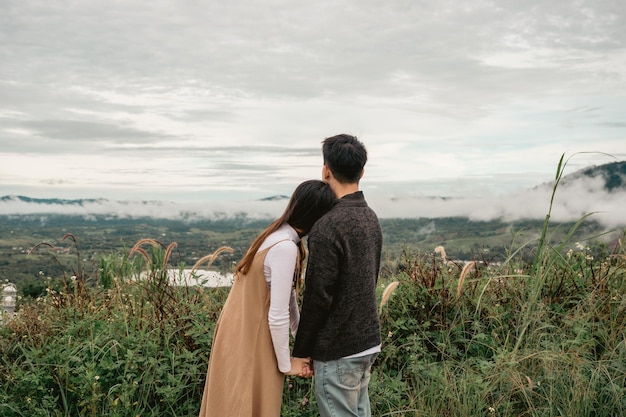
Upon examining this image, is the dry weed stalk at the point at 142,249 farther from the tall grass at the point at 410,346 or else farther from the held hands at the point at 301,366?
the held hands at the point at 301,366

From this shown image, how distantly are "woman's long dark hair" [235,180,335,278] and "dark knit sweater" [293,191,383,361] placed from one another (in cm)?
7

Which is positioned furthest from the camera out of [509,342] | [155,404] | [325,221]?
[509,342]

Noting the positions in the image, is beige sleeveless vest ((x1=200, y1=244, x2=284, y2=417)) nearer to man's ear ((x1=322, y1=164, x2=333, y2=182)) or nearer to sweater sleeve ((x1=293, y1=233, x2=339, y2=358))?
sweater sleeve ((x1=293, y1=233, x2=339, y2=358))

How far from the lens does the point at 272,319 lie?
9.70 feet

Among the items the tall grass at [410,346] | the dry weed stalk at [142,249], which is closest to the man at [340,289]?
the tall grass at [410,346]

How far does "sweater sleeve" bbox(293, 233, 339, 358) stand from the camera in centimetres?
289

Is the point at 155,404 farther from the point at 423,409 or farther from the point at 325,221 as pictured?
the point at 325,221

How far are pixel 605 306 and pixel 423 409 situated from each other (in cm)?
231

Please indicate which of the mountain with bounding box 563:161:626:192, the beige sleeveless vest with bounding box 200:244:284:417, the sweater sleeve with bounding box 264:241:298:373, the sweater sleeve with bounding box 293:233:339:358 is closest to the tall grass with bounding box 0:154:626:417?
the beige sleeveless vest with bounding box 200:244:284:417

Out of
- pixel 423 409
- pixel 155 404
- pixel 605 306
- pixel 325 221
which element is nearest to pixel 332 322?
pixel 325 221

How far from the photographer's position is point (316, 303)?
2943 mm

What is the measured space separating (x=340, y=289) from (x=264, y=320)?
18.7 inches

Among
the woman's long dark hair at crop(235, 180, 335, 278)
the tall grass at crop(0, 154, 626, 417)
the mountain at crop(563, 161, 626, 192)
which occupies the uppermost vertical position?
the mountain at crop(563, 161, 626, 192)

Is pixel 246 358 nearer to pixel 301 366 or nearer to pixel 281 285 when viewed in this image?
Answer: pixel 301 366
